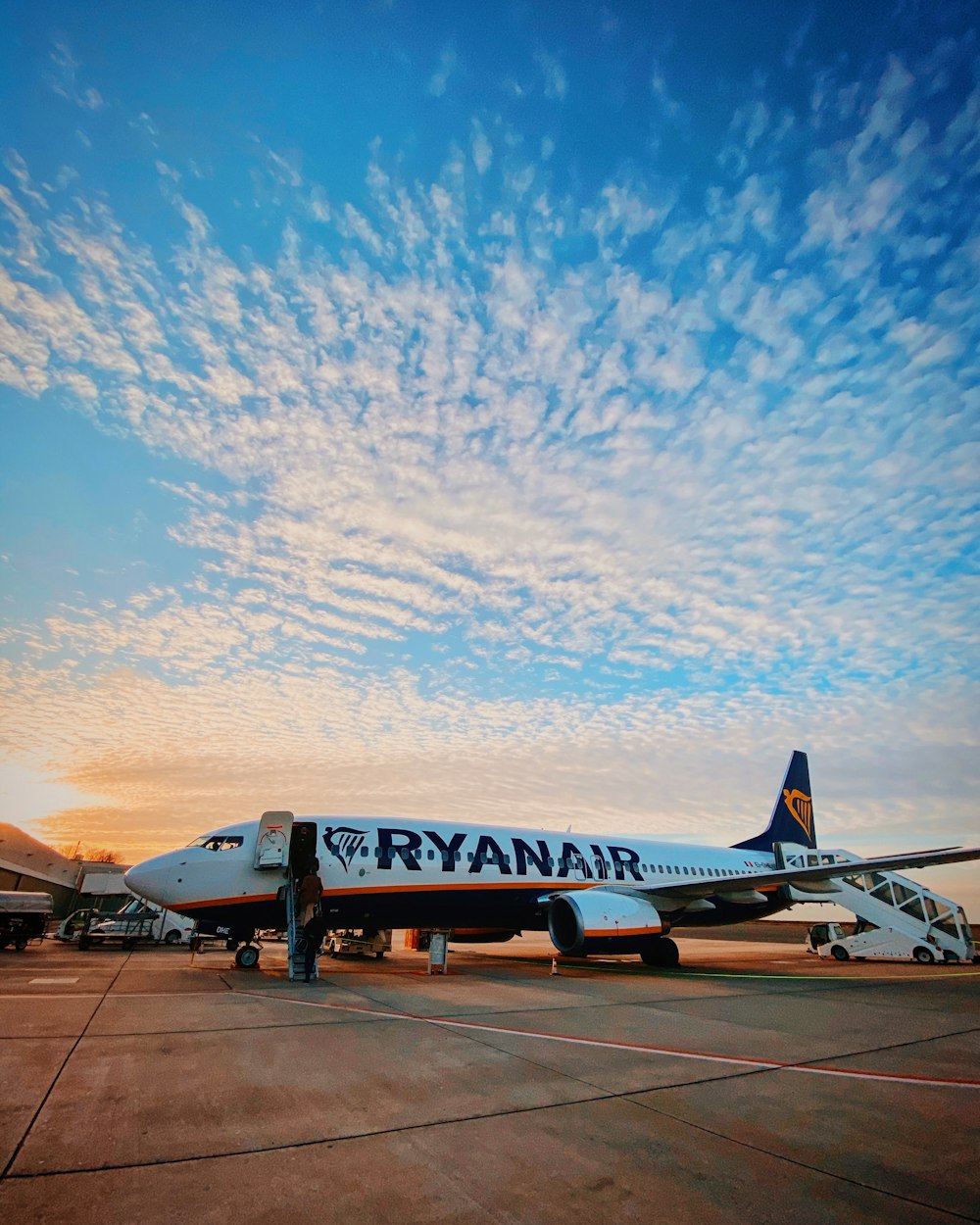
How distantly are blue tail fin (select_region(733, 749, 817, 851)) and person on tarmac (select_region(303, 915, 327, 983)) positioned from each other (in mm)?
21200

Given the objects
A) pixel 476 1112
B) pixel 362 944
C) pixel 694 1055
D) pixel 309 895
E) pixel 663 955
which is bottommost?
pixel 476 1112

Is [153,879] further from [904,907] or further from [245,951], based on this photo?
[904,907]

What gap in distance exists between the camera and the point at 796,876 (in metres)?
17.1

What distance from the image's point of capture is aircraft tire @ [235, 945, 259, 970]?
15.3m

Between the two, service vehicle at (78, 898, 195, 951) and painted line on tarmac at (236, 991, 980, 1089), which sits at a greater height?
service vehicle at (78, 898, 195, 951)

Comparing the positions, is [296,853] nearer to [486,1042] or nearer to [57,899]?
[486,1042]

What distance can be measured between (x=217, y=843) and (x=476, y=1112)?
12.1 metres

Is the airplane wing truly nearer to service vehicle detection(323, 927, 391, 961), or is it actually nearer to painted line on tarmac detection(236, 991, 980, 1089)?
service vehicle detection(323, 927, 391, 961)

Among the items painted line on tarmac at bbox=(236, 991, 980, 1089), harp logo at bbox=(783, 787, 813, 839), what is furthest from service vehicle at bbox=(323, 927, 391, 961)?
harp logo at bbox=(783, 787, 813, 839)

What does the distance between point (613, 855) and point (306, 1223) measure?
1968cm

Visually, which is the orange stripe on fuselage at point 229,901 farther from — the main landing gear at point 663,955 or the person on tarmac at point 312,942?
the main landing gear at point 663,955

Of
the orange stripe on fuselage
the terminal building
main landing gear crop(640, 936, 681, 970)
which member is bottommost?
main landing gear crop(640, 936, 681, 970)

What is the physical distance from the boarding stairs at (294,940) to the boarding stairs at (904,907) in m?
15.6

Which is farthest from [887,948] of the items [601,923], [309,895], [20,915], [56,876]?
[56,876]
